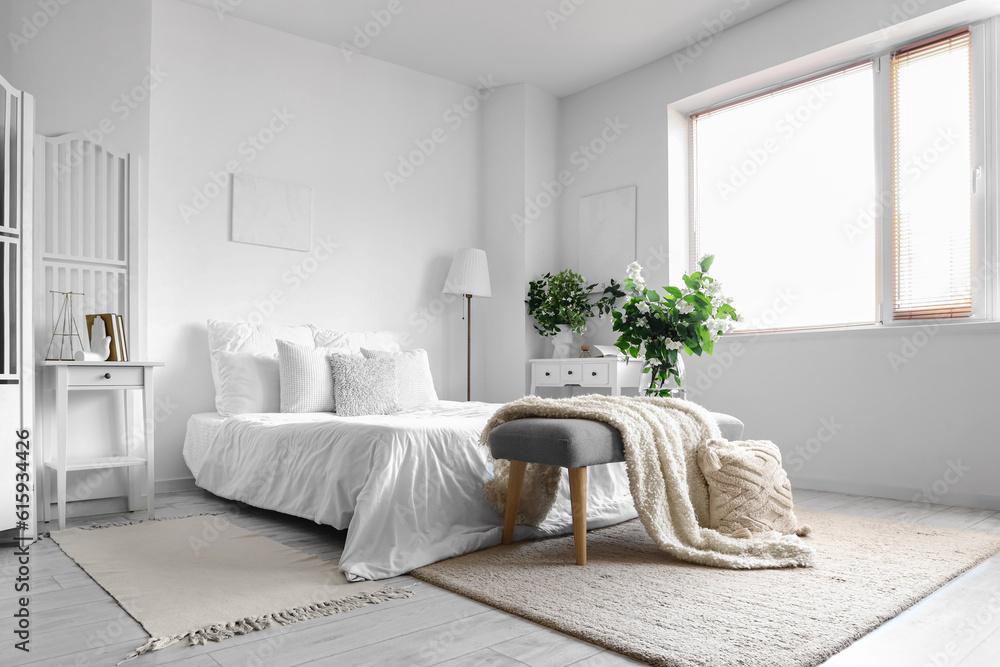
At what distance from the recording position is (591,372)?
4652mm

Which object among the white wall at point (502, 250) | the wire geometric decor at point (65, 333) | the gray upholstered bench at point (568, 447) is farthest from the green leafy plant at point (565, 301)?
the wire geometric decor at point (65, 333)

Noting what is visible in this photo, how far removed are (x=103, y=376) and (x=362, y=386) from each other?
1.18 meters

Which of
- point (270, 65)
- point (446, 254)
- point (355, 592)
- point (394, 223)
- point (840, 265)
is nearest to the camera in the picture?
point (355, 592)

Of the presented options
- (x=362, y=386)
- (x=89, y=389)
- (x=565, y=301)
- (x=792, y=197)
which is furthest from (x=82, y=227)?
(x=792, y=197)

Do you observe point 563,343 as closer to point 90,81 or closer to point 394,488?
point 394,488

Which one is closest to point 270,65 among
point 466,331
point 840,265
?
point 466,331

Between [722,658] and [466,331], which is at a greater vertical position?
[466,331]

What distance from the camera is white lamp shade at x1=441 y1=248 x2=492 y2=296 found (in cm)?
500

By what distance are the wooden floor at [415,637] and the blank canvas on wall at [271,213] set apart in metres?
2.43

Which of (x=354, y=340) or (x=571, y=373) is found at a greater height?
(x=354, y=340)

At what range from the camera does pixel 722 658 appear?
1580 millimetres

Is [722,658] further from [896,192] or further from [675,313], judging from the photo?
[896,192]

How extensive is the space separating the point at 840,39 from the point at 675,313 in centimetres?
217

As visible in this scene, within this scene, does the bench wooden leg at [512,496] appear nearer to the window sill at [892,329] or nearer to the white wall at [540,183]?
the window sill at [892,329]
